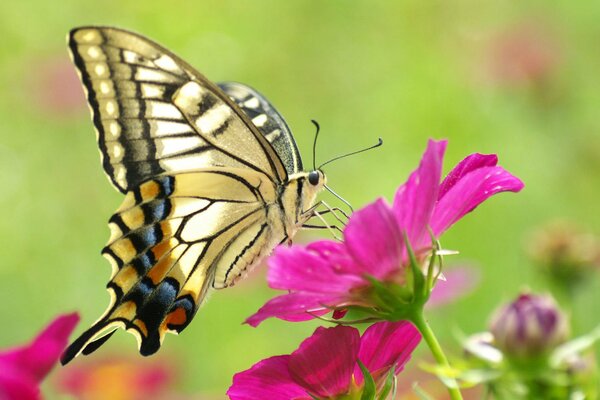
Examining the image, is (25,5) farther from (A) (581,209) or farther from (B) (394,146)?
(A) (581,209)

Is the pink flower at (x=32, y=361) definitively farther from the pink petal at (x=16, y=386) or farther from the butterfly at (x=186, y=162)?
the butterfly at (x=186, y=162)

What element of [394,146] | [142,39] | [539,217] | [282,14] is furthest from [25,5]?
[142,39]

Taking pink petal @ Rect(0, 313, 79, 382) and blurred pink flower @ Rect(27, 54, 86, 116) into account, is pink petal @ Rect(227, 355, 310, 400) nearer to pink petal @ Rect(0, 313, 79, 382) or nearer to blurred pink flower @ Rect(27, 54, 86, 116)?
pink petal @ Rect(0, 313, 79, 382)

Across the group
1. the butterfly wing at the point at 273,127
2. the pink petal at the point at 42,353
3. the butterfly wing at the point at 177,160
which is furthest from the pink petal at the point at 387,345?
the butterfly wing at the point at 273,127

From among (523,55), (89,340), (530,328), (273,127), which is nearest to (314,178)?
(273,127)

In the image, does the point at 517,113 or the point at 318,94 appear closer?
the point at 517,113
